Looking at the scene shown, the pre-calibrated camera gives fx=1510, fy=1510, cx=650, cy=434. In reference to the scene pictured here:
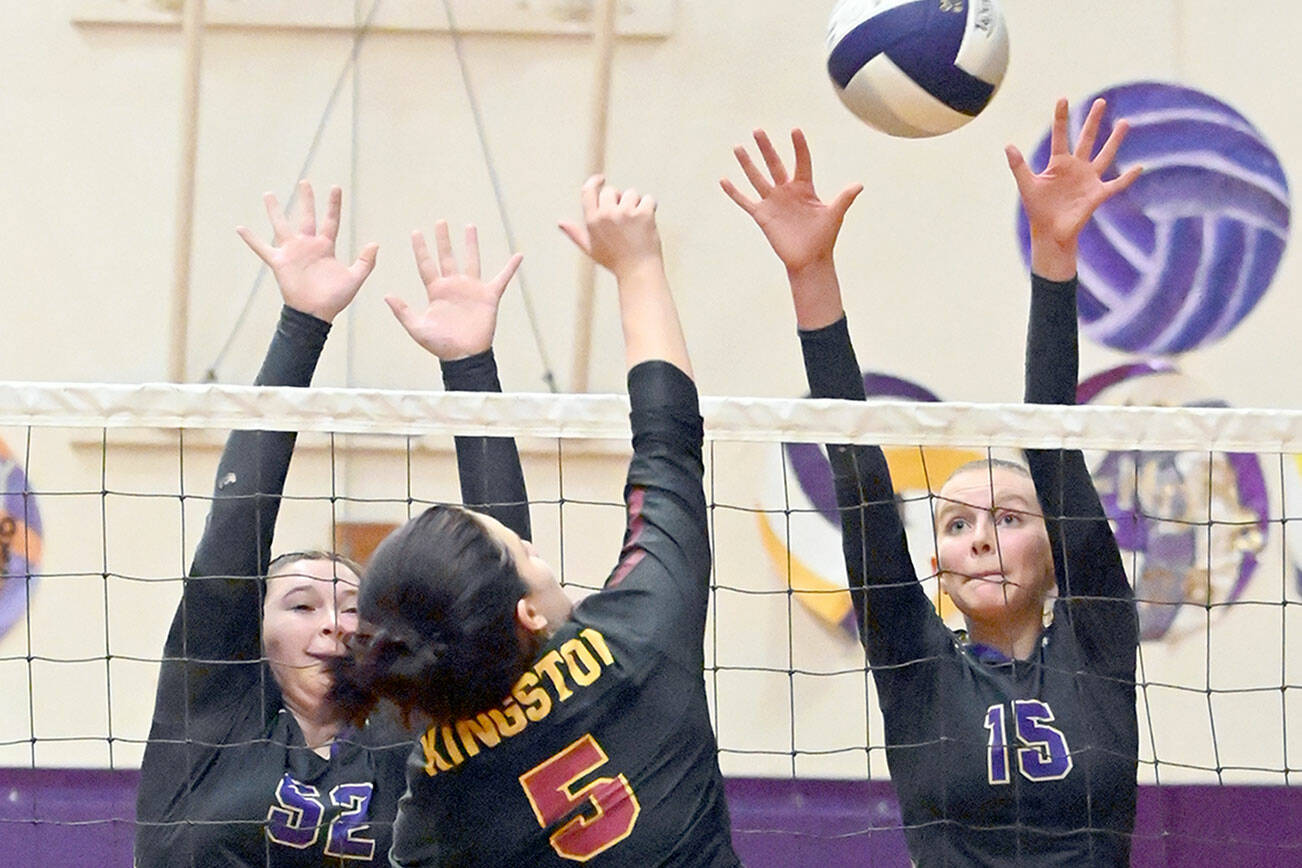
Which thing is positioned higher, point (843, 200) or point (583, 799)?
point (843, 200)

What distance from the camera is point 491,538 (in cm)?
152

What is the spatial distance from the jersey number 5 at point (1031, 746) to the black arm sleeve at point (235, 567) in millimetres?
1092

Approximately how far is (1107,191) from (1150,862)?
2879 mm

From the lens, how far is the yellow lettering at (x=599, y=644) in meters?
1.50

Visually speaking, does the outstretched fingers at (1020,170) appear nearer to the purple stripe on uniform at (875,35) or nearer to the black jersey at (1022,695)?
the black jersey at (1022,695)

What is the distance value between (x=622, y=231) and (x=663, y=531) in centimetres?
36

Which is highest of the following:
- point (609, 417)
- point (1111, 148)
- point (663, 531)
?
point (1111, 148)

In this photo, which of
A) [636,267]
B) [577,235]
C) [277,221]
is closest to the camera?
[636,267]

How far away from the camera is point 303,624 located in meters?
2.41

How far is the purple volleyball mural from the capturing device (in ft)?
14.8

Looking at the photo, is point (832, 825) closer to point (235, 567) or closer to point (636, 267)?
point (235, 567)

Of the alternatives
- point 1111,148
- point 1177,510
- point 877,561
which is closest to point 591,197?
point 877,561

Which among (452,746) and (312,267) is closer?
→ (452,746)

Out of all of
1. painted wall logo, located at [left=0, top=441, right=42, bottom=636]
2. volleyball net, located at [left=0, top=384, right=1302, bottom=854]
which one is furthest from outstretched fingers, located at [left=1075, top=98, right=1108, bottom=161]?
painted wall logo, located at [left=0, top=441, right=42, bottom=636]
